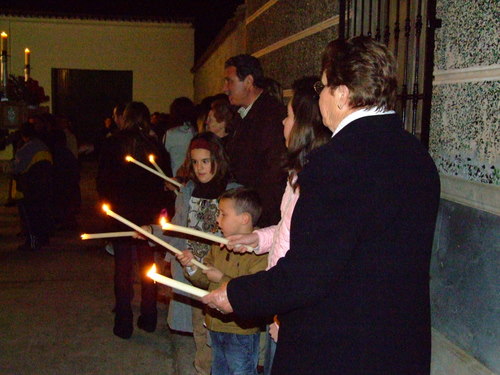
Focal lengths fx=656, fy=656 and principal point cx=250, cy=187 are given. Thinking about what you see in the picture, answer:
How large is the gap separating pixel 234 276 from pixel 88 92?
22.0 m

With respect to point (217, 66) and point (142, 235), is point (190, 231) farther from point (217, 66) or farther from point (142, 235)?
point (217, 66)

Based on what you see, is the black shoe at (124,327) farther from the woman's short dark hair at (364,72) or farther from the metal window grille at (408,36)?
the woman's short dark hair at (364,72)

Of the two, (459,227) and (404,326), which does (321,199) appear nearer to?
(404,326)

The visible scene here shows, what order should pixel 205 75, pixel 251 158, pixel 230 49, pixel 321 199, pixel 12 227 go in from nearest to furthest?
pixel 321 199
pixel 251 158
pixel 12 227
pixel 230 49
pixel 205 75

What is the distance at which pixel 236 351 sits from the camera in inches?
136

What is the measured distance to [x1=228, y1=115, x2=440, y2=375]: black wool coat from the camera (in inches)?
70.6

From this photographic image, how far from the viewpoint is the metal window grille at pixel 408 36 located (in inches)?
135

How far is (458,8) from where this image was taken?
3152mm

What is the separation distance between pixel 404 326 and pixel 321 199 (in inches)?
18.7

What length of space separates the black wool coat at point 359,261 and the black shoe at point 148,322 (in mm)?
3608

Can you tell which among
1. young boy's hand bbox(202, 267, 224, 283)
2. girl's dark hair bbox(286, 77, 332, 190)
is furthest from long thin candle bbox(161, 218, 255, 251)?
girl's dark hair bbox(286, 77, 332, 190)

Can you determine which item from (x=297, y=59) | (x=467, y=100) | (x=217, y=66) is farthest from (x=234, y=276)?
(x=217, y=66)

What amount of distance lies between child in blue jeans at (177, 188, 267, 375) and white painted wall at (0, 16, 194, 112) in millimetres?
21178

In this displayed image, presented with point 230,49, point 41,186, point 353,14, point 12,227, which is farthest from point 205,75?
point 353,14
